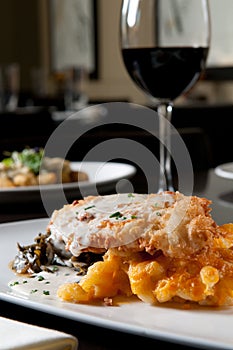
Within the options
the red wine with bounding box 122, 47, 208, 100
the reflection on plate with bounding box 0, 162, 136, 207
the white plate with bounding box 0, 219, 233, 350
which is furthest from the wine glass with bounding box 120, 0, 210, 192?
the white plate with bounding box 0, 219, 233, 350

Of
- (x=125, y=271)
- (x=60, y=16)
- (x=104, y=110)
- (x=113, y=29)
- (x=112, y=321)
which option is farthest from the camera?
(x=60, y=16)

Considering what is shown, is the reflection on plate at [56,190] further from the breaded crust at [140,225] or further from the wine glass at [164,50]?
the breaded crust at [140,225]

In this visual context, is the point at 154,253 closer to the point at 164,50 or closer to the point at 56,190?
the point at 56,190

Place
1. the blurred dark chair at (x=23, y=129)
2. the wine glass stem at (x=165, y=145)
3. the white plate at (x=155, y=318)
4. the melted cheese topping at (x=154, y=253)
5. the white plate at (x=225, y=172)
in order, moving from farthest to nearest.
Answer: the blurred dark chair at (x=23, y=129) < the white plate at (x=225, y=172) < the wine glass stem at (x=165, y=145) < the melted cheese topping at (x=154, y=253) < the white plate at (x=155, y=318)

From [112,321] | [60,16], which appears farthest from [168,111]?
[60,16]

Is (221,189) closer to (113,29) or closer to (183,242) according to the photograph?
(183,242)

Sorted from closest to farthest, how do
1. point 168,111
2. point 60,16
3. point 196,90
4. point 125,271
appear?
point 125,271 → point 168,111 → point 196,90 → point 60,16

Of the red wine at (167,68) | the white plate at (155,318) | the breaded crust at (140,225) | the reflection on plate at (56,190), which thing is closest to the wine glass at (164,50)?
the red wine at (167,68)
